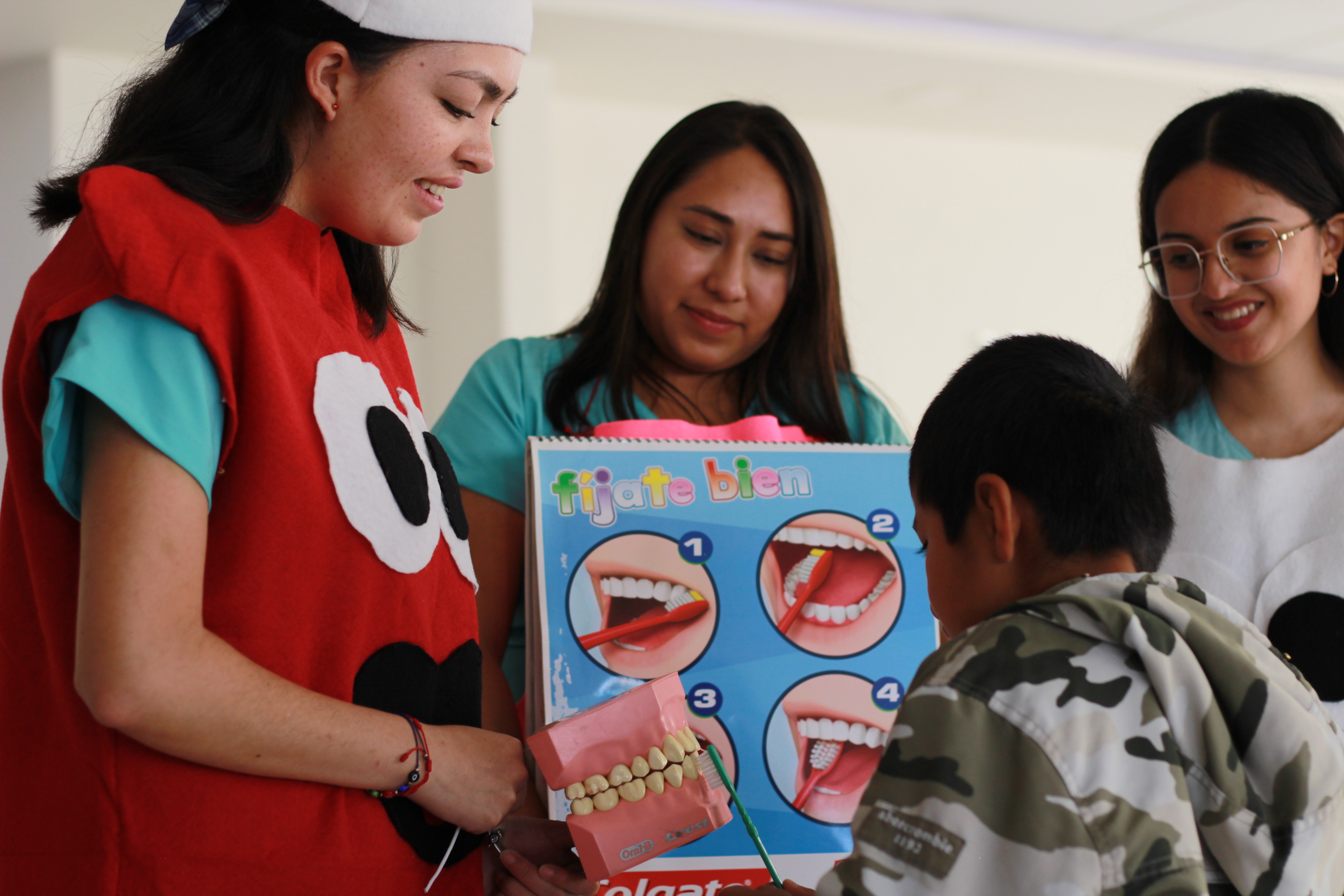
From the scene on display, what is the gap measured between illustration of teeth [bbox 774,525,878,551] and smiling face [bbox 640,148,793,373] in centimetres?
31

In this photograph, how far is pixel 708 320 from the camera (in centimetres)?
163

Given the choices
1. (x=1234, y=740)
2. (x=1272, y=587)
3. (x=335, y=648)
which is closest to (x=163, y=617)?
(x=335, y=648)

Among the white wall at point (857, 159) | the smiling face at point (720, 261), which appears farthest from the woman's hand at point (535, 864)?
the white wall at point (857, 159)

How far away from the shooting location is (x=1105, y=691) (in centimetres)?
82

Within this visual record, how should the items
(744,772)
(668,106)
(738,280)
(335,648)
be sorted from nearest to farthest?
(335,648) < (744,772) < (738,280) < (668,106)

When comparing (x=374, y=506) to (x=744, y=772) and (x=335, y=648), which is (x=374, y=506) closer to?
(x=335, y=648)

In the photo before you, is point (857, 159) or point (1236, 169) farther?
point (857, 159)

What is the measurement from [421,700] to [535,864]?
11.2 inches

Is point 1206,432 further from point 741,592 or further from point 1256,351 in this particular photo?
point 741,592

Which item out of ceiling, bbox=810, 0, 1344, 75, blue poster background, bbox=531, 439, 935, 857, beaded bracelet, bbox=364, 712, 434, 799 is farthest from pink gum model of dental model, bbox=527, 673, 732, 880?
ceiling, bbox=810, 0, 1344, 75

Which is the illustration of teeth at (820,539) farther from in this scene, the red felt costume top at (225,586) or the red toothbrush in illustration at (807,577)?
the red felt costume top at (225,586)

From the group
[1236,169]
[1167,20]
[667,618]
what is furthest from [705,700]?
[1167,20]

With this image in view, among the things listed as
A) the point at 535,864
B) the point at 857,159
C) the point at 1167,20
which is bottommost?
the point at 535,864

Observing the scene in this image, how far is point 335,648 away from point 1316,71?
4.95m
